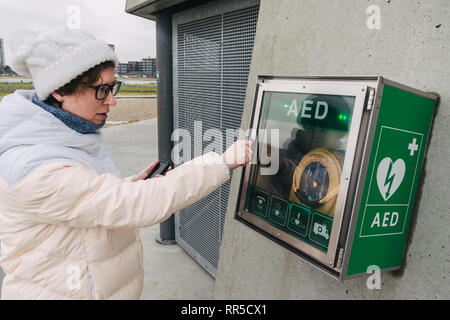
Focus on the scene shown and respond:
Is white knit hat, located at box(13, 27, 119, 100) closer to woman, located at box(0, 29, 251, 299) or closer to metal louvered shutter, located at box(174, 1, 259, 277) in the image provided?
woman, located at box(0, 29, 251, 299)

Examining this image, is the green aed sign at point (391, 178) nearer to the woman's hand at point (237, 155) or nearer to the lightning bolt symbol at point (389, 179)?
the lightning bolt symbol at point (389, 179)

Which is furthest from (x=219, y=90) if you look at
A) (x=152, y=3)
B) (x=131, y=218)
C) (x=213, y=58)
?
(x=131, y=218)

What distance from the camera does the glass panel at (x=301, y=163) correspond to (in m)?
1.32

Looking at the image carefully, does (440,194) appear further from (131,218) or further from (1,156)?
(1,156)

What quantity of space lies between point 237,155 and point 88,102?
0.59m

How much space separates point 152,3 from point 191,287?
245cm

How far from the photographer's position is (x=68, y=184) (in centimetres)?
111

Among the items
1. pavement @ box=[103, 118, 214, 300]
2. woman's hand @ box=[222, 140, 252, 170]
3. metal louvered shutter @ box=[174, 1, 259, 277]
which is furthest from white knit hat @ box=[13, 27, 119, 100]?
pavement @ box=[103, 118, 214, 300]

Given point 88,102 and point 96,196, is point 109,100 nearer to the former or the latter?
point 88,102

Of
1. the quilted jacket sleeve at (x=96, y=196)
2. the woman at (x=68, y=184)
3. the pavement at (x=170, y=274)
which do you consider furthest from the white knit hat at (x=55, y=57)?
the pavement at (x=170, y=274)

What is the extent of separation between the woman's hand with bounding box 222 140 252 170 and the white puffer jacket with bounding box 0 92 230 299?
2.3 inches

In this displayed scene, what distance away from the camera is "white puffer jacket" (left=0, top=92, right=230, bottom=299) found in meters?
1.13

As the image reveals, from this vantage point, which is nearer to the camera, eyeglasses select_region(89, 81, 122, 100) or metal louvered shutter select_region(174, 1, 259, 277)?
eyeglasses select_region(89, 81, 122, 100)

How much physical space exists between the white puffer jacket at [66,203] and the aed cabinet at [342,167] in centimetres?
34
